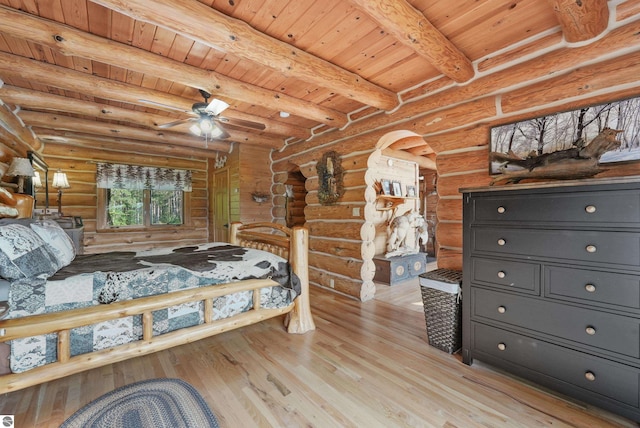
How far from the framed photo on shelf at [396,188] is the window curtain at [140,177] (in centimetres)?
475

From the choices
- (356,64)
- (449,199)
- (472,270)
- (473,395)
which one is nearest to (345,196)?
(449,199)

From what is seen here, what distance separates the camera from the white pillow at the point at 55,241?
186cm

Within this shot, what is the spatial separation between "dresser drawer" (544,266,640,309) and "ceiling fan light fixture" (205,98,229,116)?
10.7 ft

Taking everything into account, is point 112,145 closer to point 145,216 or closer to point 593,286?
point 145,216

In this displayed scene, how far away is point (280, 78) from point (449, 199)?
89.2 inches

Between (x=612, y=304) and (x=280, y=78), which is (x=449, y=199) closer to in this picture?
(x=612, y=304)

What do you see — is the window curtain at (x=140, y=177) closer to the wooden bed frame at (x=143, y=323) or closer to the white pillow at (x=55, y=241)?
the white pillow at (x=55, y=241)

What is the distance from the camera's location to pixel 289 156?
206 inches

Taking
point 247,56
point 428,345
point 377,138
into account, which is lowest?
point 428,345

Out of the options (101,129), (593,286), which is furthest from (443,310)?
(101,129)

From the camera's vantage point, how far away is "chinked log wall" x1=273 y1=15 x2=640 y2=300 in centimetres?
196

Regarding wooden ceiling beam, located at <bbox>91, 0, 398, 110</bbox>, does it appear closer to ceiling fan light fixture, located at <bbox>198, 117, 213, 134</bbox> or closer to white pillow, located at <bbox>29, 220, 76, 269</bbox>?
ceiling fan light fixture, located at <bbox>198, 117, 213, 134</bbox>

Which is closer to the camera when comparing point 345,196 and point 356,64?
point 356,64

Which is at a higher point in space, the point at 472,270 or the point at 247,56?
the point at 247,56
